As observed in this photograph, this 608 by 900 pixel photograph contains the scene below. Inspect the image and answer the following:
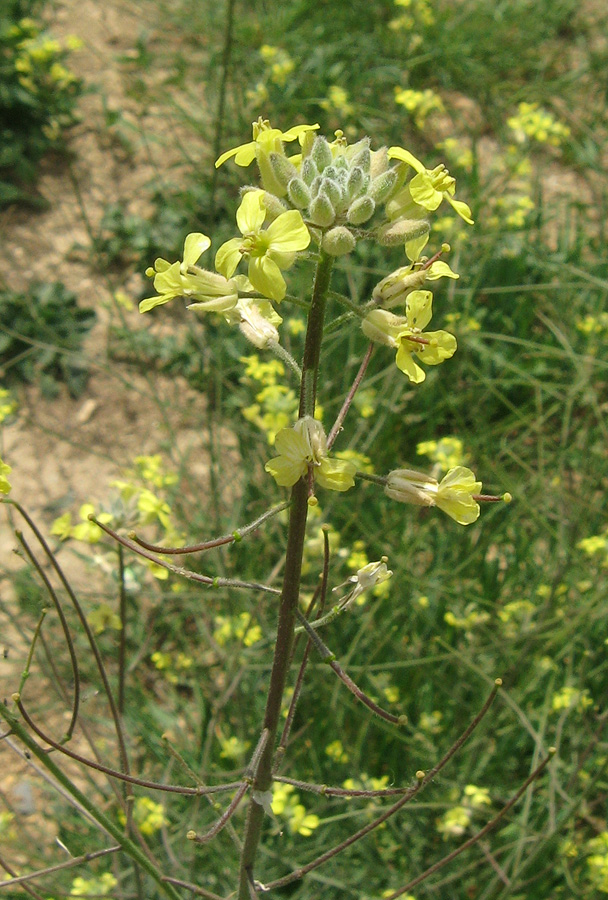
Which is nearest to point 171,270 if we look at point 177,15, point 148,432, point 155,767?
point 155,767

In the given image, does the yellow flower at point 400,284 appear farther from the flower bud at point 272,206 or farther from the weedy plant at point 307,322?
the flower bud at point 272,206

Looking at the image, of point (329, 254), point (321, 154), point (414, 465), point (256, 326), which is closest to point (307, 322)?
point (329, 254)

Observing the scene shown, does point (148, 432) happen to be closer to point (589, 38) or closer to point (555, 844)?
point (555, 844)

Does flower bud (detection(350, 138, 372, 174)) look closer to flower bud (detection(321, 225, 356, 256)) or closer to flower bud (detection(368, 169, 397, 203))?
flower bud (detection(368, 169, 397, 203))

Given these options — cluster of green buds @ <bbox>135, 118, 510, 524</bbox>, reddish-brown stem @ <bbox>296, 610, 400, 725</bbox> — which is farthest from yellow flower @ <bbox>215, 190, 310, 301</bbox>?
reddish-brown stem @ <bbox>296, 610, 400, 725</bbox>

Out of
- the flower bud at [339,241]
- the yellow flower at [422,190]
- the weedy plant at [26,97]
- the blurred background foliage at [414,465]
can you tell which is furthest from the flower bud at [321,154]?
the weedy plant at [26,97]

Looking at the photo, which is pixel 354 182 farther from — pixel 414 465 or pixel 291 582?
pixel 414 465

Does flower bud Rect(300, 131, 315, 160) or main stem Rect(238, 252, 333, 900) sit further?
flower bud Rect(300, 131, 315, 160)
